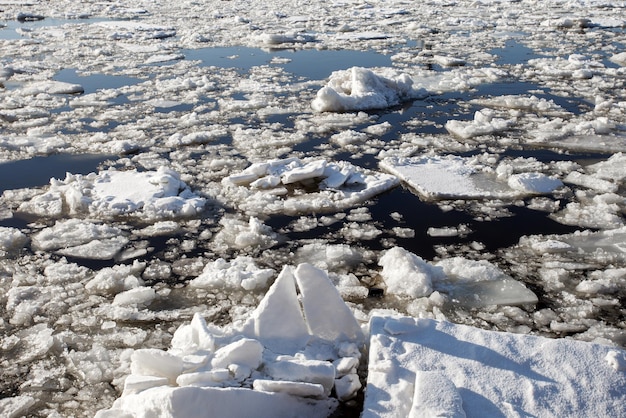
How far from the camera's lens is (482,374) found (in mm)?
2584

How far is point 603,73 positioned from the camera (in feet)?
30.1

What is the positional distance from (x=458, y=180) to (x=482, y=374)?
3003 millimetres

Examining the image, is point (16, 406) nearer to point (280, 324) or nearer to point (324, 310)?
point (280, 324)

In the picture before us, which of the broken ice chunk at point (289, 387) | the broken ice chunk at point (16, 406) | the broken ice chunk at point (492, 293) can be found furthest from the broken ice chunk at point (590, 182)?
the broken ice chunk at point (16, 406)

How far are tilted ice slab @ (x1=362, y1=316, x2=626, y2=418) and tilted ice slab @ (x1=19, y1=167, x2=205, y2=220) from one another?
262 cm

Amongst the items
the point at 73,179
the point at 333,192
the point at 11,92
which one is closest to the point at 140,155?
the point at 73,179

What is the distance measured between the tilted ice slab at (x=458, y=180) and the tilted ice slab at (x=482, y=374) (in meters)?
2.41

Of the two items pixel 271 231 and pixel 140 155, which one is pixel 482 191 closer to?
pixel 271 231

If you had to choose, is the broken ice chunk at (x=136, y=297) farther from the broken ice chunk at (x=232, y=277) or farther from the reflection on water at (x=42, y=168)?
the reflection on water at (x=42, y=168)

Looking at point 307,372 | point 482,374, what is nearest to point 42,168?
point 307,372

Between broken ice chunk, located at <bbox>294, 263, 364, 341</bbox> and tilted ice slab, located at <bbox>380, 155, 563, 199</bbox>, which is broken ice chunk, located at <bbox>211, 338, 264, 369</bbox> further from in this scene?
tilted ice slab, located at <bbox>380, 155, 563, 199</bbox>

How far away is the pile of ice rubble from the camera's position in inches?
94.2

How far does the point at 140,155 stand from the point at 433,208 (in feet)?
10.7

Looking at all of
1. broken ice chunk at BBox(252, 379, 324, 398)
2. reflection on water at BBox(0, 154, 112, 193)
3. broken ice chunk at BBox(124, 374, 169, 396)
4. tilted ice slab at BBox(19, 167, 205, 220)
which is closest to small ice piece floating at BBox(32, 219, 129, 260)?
tilted ice slab at BBox(19, 167, 205, 220)
